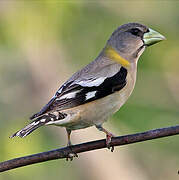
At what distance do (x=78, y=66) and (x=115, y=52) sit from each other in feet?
7.02

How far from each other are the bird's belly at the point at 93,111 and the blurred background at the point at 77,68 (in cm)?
164

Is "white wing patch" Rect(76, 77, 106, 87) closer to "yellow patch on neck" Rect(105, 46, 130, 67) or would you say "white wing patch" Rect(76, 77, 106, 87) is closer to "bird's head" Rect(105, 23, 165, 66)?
"yellow patch on neck" Rect(105, 46, 130, 67)

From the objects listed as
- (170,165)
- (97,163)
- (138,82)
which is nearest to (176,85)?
(138,82)

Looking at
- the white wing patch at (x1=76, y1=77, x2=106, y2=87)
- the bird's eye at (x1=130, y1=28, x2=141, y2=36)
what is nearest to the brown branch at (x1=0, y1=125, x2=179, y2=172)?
the white wing patch at (x1=76, y1=77, x2=106, y2=87)

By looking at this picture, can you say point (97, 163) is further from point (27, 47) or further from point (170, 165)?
point (27, 47)

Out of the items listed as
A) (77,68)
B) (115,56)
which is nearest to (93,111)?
(115,56)

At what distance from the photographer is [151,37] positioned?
4.56m

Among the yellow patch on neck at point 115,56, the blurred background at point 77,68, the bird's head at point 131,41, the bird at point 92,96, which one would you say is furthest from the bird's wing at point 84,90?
the blurred background at point 77,68

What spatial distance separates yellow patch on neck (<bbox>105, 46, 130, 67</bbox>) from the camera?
4.46 meters

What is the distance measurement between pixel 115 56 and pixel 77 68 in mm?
2177

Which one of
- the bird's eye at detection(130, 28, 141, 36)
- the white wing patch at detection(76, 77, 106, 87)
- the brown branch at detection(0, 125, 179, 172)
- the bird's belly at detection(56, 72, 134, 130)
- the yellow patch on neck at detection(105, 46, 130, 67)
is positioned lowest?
the brown branch at detection(0, 125, 179, 172)

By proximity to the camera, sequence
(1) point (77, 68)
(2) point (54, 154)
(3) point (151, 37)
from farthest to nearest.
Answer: (1) point (77, 68)
(3) point (151, 37)
(2) point (54, 154)

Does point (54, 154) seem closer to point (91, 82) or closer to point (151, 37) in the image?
point (91, 82)

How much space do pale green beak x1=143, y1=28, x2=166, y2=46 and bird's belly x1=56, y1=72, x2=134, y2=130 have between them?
0.78 m
